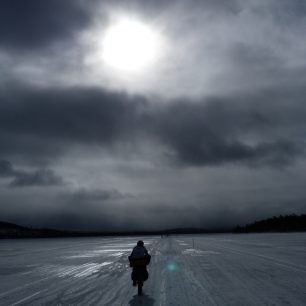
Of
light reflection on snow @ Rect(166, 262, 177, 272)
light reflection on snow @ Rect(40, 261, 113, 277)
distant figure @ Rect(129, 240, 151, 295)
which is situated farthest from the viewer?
light reflection on snow @ Rect(166, 262, 177, 272)

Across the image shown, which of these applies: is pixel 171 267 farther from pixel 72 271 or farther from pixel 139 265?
pixel 139 265

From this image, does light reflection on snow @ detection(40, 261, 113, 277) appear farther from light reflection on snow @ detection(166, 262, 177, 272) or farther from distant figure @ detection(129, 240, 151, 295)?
distant figure @ detection(129, 240, 151, 295)

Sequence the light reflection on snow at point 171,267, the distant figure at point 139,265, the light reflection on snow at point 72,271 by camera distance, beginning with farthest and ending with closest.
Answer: the light reflection on snow at point 171,267 → the light reflection on snow at point 72,271 → the distant figure at point 139,265

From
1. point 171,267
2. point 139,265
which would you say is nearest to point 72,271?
point 171,267

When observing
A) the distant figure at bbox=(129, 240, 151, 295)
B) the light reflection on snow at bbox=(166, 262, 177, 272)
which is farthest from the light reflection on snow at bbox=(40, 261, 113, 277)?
the distant figure at bbox=(129, 240, 151, 295)

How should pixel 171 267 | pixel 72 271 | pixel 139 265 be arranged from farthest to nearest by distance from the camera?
pixel 171 267
pixel 72 271
pixel 139 265

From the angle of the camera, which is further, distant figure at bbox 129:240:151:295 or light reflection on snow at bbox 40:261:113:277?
light reflection on snow at bbox 40:261:113:277

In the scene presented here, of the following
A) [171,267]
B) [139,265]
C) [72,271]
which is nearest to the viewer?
[139,265]

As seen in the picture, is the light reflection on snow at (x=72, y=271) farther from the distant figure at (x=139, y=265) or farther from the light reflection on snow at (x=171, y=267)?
the distant figure at (x=139, y=265)

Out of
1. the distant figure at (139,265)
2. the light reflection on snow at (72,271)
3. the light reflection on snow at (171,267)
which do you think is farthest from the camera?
the light reflection on snow at (171,267)

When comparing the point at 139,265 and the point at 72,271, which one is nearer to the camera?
the point at 139,265

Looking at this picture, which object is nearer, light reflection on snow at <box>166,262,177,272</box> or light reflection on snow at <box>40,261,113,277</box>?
light reflection on snow at <box>40,261,113,277</box>

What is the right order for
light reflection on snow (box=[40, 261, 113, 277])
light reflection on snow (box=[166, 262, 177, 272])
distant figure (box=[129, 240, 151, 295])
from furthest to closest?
1. light reflection on snow (box=[166, 262, 177, 272])
2. light reflection on snow (box=[40, 261, 113, 277])
3. distant figure (box=[129, 240, 151, 295])

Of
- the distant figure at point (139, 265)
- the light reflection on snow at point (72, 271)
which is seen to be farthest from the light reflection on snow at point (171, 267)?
the distant figure at point (139, 265)
